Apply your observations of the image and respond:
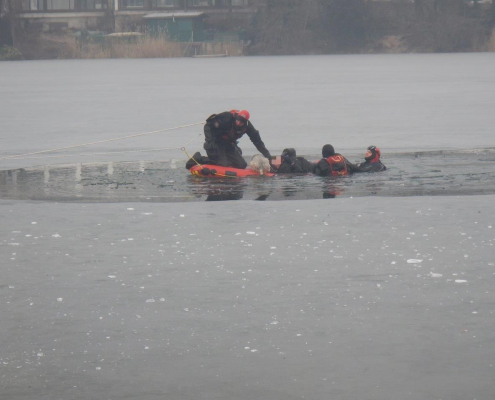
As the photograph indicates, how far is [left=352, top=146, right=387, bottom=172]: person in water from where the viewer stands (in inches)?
564

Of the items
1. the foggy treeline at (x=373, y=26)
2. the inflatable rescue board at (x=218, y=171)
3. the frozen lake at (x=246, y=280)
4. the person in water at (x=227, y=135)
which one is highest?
the foggy treeline at (x=373, y=26)

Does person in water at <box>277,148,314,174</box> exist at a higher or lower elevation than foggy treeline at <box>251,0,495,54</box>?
lower

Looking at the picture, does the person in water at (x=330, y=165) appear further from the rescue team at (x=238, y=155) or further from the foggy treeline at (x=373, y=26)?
the foggy treeline at (x=373, y=26)

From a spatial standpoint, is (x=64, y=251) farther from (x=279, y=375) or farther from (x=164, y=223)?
(x=279, y=375)

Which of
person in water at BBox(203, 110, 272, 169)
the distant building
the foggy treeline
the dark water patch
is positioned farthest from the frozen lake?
the distant building

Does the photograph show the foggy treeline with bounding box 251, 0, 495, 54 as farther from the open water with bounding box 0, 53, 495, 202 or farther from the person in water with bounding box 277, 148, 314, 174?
the person in water with bounding box 277, 148, 314, 174

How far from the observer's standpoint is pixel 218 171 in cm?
1422

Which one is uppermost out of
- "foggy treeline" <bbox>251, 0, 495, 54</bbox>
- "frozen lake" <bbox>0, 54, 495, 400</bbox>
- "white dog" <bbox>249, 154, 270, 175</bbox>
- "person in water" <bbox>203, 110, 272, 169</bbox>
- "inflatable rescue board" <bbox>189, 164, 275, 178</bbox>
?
"foggy treeline" <bbox>251, 0, 495, 54</bbox>

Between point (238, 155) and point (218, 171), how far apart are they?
0.58m

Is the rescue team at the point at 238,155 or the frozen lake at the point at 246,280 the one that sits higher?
the rescue team at the point at 238,155

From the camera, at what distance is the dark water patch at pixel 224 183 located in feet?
42.1

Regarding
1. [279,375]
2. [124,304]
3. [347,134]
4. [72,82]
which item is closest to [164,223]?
[124,304]

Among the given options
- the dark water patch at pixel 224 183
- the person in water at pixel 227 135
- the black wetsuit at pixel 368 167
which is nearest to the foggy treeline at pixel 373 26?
the dark water patch at pixel 224 183

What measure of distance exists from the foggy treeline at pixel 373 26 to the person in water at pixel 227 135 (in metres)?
71.5
